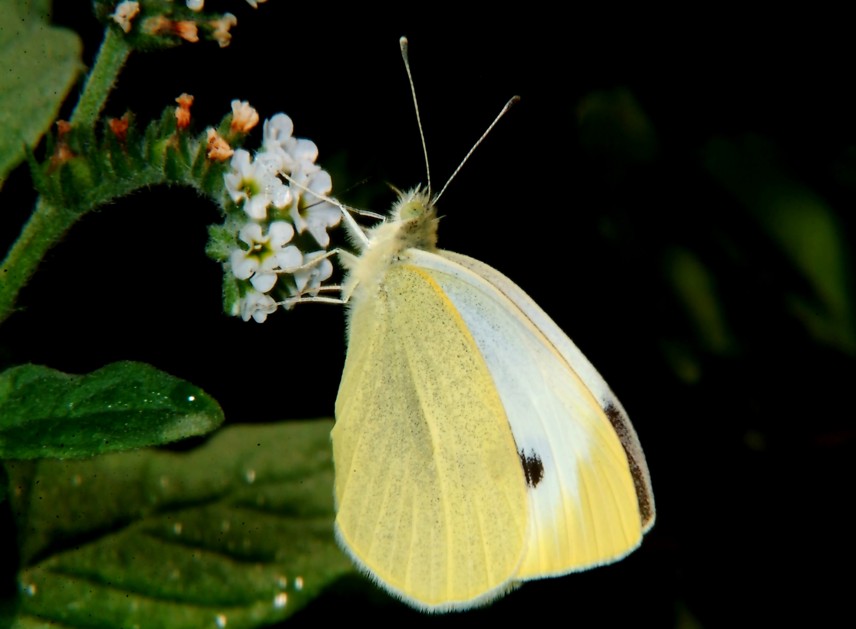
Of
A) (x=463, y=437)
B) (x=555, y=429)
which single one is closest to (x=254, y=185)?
(x=463, y=437)

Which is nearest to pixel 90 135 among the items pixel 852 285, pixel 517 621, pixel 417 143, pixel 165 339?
pixel 165 339

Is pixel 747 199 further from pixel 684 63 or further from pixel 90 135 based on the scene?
pixel 90 135

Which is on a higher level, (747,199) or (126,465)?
(747,199)

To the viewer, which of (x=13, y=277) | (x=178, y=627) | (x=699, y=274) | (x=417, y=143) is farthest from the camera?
(x=699, y=274)

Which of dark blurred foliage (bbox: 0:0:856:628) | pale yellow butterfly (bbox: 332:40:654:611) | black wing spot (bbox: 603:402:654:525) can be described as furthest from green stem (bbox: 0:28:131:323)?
black wing spot (bbox: 603:402:654:525)

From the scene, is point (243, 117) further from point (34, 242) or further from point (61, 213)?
point (34, 242)

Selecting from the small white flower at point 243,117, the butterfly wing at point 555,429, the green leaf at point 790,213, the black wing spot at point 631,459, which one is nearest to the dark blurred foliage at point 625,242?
the green leaf at point 790,213
